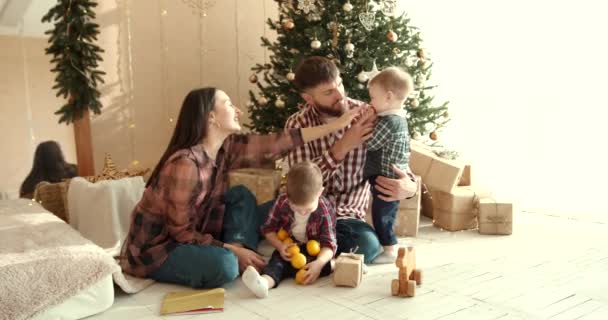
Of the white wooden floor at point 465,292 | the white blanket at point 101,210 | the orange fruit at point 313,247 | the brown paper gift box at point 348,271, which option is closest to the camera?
the white wooden floor at point 465,292

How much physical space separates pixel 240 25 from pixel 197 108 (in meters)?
2.32

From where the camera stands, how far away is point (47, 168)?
352 cm

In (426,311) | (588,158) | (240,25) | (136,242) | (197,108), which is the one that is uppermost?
(240,25)

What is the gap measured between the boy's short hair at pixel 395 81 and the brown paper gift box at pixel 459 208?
0.98 metres

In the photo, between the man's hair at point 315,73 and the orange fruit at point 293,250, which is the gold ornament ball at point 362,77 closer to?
the man's hair at point 315,73

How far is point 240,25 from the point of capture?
4.55 metres

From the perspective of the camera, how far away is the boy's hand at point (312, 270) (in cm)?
237

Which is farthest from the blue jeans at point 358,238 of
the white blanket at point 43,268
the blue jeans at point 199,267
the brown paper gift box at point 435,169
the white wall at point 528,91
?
the white wall at point 528,91

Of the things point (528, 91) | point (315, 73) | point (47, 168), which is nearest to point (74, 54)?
point (47, 168)

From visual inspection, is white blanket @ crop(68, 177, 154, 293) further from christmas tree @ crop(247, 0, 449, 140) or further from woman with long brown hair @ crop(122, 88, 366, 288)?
christmas tree @ crop(247, 0, 449, 140)

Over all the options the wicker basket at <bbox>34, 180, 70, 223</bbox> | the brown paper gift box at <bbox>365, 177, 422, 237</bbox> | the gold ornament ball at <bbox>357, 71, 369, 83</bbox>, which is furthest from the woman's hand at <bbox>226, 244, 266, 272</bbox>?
the wicker basket at <bbox>34, 180, 70, 223</bbox>

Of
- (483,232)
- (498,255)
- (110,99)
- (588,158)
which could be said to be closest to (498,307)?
(498,255)

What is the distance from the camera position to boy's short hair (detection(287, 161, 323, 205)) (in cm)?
234

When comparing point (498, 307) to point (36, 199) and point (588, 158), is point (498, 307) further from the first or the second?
point (36, 199)
